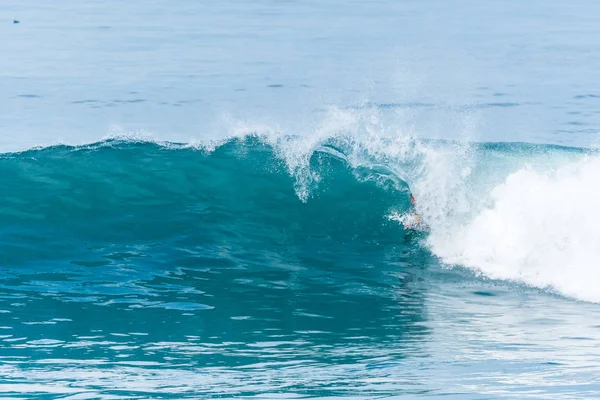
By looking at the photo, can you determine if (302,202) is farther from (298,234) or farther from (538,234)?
(538,234)

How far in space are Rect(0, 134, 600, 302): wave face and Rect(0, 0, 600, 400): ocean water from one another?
0.04m

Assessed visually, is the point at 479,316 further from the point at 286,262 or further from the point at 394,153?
the point at 394,153

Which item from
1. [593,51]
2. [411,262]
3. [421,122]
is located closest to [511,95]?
[421,122]

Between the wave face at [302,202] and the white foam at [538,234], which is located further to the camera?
the wave face at [302,202]

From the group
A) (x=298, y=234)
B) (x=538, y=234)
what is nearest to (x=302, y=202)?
(x=298, y=234)

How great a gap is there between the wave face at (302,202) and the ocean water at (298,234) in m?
0.04

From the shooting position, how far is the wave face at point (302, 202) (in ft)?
47.5

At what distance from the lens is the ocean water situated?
31.3 ft

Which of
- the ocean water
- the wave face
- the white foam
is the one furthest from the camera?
the wave face

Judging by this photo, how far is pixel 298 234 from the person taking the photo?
15.5 meters

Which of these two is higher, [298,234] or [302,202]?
[302,202]

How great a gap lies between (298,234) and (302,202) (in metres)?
1.01

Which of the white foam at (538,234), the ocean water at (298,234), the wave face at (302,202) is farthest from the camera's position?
the wave face at (302,202)

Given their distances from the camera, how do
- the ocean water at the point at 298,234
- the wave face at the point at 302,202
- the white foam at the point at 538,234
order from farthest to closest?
the wave face at the point at 302,202 → the white foam at the point at 538,234 → the ocean water at the point at 298,234
